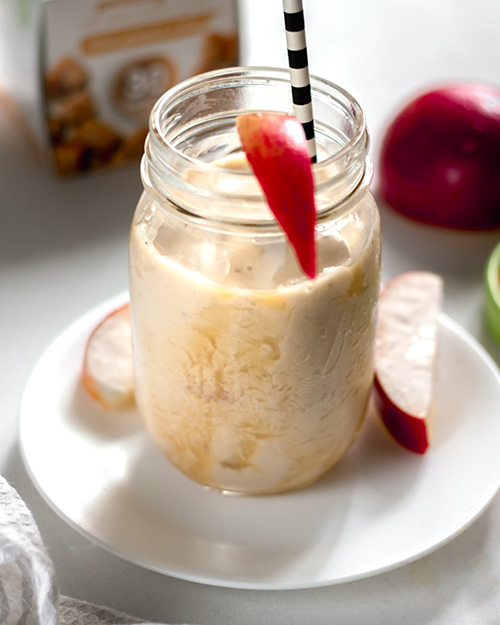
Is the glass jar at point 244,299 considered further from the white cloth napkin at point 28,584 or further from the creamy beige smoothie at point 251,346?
the white cloth napkin at point 28,584

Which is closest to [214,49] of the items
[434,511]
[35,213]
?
[35,213]

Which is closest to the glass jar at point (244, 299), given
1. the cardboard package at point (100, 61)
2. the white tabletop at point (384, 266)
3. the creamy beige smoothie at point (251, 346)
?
the creamy beige smoothie at point (251, 346)

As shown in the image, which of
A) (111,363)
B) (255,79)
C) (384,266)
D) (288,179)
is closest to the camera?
(288,179)

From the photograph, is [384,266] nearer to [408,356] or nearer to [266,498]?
[408,356]

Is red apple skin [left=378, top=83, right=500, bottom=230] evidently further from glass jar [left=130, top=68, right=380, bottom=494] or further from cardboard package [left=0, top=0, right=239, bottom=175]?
glass jar [left=130, top=68, right=380, bottom=494]

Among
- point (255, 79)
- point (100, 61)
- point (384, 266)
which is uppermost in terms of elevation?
point (255, 79)

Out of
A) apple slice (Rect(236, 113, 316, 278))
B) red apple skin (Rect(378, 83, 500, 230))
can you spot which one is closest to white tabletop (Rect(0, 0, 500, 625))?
red apple skin (Rect(378, 83, 500, 230))

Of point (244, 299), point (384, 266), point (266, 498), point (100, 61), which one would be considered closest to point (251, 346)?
point (244, 299)
